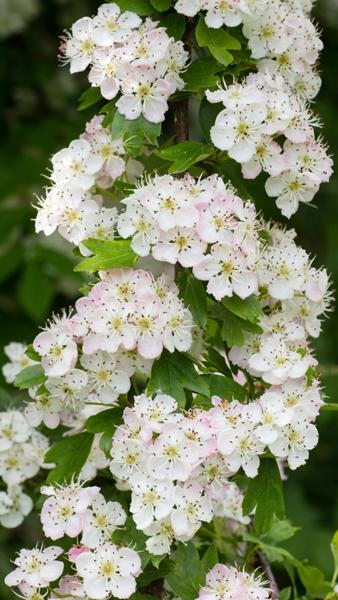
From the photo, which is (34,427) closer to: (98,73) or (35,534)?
(98,73)

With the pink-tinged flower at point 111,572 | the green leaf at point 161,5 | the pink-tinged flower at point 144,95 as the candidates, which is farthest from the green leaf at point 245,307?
the green leaf at point 161,5

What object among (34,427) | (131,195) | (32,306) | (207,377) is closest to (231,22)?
(131,195)

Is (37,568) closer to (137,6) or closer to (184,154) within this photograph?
(184,154)

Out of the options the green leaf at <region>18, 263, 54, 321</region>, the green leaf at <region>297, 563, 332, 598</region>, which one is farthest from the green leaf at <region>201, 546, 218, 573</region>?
the green leaf at <region>18, 263, 54, 321</region>

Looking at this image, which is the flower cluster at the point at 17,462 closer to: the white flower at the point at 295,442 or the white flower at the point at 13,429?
the white flower at the point at 13,429

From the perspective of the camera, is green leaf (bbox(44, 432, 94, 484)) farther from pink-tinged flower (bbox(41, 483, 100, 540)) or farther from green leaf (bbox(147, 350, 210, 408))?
green leaf (bbox(147, 350, 210, 408))

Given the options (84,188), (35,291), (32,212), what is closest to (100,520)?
(84,188)

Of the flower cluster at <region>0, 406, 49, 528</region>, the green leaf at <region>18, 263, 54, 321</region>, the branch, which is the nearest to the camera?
the branch
